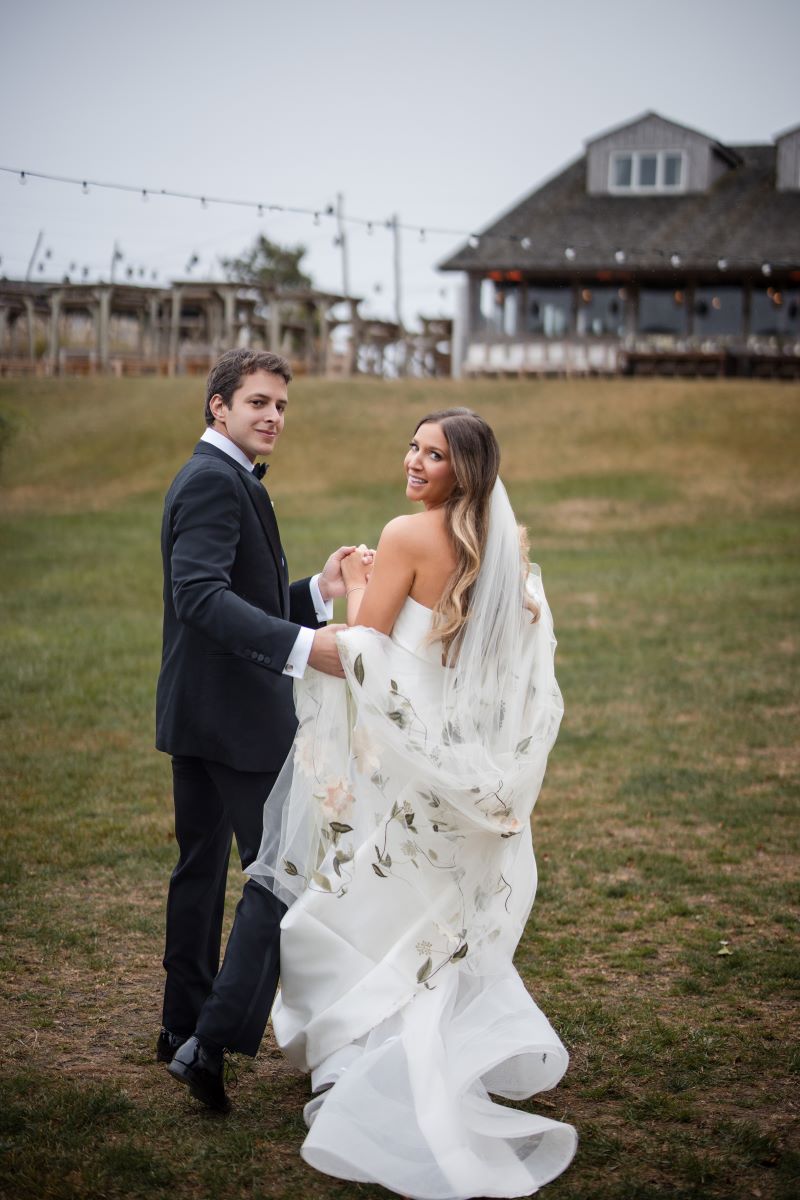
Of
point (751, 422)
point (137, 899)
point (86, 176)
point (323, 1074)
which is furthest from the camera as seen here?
Answer: point (751, 422)

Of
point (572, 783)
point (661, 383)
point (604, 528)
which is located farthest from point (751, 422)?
point (572, 783)

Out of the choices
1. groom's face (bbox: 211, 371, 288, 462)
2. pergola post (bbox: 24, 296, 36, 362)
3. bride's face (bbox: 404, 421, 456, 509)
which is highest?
pergola post (bbox: 24, 296, 36, 362)

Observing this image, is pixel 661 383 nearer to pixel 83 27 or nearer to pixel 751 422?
pixel 751 422

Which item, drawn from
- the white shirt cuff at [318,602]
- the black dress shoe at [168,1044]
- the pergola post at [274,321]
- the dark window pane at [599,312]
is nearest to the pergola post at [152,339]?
the pergola post at [274,321]

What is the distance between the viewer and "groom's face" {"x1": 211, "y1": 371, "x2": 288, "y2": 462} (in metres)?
3.80

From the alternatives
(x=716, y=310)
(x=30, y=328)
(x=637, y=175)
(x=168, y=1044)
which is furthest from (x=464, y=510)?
(x=637, y=175)

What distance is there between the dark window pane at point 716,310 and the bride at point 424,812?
29310 mm

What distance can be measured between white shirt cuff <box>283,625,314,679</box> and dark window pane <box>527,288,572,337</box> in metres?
29.3

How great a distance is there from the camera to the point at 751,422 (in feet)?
76.9

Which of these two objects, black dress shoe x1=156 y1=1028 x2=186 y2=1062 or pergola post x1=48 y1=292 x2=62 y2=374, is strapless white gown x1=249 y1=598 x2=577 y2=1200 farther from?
pergola post x1=48 y1=292 x2=62 y2=374

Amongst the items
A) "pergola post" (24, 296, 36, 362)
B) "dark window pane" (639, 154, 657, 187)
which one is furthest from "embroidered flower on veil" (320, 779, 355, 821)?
"dark window pane" (639, 154, 657, 187)

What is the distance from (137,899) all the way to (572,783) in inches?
133

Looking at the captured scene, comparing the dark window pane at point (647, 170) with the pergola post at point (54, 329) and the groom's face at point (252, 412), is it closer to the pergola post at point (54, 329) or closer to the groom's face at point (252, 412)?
the pergola post at point (54, 329)

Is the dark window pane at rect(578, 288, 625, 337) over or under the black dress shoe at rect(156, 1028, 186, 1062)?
over
